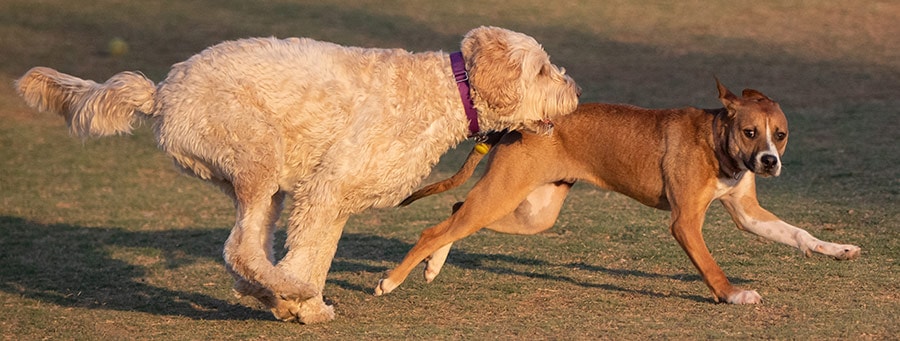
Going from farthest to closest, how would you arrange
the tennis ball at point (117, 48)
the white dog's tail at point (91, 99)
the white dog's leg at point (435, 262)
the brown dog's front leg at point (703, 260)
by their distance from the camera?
the tennis ball at point (117, 48)
the white dog's leg at point (435, 262)
the brown dog's front leg at point (703, 260)
the white dog's tail at point (91, 99)

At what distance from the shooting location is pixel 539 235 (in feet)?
27.3

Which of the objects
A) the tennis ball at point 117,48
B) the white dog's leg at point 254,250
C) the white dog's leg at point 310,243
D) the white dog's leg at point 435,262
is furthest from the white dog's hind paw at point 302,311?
the tennis ball at point 117,48

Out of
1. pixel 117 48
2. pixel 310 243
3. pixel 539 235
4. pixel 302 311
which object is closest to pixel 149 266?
pixel 302 311

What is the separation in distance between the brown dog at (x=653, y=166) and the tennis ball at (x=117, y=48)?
39.0 ft

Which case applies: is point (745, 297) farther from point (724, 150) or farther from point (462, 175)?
point (462, 175)

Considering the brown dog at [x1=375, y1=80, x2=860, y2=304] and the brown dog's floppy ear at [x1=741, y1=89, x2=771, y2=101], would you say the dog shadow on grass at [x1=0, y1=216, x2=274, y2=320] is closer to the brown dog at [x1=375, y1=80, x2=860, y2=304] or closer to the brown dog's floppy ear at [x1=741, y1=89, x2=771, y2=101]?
the brown dog at [x1=375, y1=80, x2=860, y2=304]

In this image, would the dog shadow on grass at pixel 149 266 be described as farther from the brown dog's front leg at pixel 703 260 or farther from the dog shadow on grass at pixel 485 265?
the brown dog's front leg at pixel 703 260

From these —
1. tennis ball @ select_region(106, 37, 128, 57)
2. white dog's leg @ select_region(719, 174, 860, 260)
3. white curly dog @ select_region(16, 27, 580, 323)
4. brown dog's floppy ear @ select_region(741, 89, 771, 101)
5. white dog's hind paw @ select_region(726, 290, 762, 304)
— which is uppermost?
white curly dog @ select_region(16, 27, 580, 323)

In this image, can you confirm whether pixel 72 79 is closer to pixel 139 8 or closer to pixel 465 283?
pixel 465 283

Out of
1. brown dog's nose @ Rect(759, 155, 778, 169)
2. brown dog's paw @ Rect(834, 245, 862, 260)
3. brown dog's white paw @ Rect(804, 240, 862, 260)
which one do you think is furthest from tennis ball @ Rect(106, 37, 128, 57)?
brown dog's paw @ Rect(834, 245, 862, 260)

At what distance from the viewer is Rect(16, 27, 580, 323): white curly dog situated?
5297 mm

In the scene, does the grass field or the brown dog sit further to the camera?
the brown dog

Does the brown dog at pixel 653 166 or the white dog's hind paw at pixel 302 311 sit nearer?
the white dog's hind paw at pixel 302 311

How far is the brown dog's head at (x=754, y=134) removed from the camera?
20.2 feet
